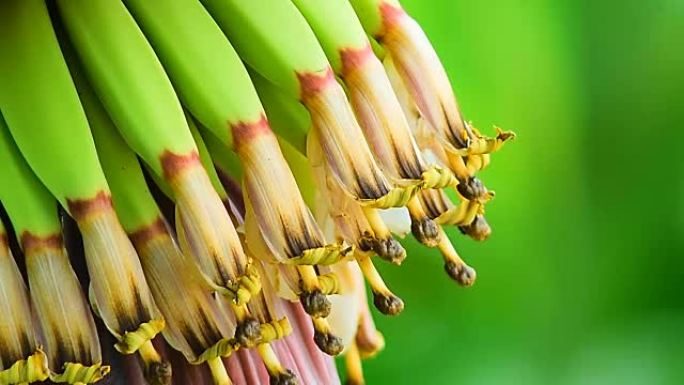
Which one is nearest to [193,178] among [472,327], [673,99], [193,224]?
[193,224]

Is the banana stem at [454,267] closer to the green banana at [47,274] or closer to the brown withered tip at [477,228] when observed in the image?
the brown withered tip at [477,228]

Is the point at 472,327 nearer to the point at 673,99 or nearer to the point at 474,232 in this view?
the point at 673,99

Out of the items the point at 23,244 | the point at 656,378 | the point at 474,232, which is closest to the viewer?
the point at 23,244

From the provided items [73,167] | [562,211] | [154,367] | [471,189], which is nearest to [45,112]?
[73,167]

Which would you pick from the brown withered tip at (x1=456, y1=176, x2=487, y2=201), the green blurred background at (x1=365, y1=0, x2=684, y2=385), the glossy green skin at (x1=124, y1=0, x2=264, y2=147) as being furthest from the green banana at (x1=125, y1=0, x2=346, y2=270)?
the green blurred background at (x1=365, y1=0, x2=684, y2=385)

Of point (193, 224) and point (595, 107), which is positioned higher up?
point (595, 107)
